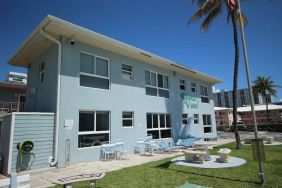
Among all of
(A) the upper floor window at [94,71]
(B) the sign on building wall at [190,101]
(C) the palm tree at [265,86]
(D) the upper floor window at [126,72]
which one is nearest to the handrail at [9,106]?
(A) the upper floor window at [94,71]

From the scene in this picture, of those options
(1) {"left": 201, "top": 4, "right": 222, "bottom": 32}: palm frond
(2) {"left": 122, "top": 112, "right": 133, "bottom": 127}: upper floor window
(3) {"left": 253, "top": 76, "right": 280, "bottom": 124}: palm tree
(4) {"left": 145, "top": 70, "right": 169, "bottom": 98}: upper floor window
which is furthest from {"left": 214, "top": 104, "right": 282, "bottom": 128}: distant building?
(2) {"left": 122, "top": 112, "right": 133, "bottom": 127}: upper floor window

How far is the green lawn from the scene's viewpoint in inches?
241

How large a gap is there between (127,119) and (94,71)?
3.70 metres

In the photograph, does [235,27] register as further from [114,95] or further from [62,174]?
[62,174]

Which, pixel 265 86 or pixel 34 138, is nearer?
pixel 34 138

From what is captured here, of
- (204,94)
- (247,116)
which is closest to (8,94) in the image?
(204,94)

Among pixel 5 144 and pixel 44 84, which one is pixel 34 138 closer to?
pixel 5 144

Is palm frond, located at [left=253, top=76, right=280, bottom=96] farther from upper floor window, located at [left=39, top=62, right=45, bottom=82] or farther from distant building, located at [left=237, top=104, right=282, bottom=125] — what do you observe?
upper floor window, located at [left=39, top=62, right=45, bottom=82]

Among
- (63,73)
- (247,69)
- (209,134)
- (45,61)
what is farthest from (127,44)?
(209,134)

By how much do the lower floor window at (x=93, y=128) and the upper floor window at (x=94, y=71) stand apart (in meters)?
1.62

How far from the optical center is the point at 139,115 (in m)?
13.5

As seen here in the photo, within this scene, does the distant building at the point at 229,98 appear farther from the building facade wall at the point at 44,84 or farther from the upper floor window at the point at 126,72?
the building facade wall at the point at 44,84

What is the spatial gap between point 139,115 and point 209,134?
11.2 m

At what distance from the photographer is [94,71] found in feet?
37.5
